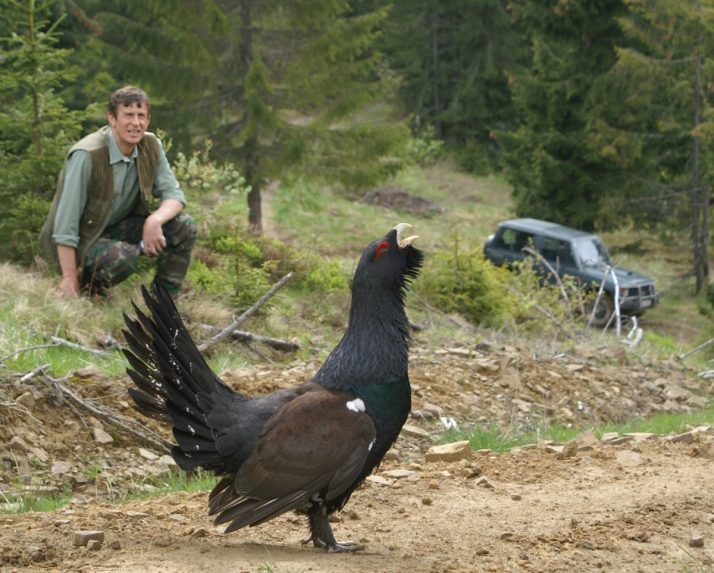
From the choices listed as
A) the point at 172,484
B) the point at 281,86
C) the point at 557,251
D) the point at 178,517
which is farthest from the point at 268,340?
the point at 281,86

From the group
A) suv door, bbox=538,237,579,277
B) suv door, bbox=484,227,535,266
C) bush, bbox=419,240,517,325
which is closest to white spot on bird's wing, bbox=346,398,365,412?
bush, bbox=419,240,517,325

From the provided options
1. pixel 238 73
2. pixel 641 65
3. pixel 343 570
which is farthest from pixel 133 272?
pixel 641 65

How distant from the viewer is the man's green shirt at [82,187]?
31.2 ft

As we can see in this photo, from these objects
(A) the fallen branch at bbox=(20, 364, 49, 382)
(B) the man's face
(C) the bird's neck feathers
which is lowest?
(A) the fallen branch at bbox=(20, 364, 49, 382)

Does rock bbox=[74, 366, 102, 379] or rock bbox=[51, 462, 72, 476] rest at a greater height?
rock bbox=[74, 366, 102, 379]

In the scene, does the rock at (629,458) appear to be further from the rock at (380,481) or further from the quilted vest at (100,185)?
the quilted vest at (100,185)

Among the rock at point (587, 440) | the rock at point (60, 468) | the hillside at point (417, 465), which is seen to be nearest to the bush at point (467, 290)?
the hillside at point (417, 465)

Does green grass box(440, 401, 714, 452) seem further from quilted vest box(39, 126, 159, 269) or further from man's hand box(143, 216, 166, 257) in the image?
quilted vest box(39, 126, 159, 269)

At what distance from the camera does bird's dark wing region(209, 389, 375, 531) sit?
5.13m

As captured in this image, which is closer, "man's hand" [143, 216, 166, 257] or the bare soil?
the bare soil

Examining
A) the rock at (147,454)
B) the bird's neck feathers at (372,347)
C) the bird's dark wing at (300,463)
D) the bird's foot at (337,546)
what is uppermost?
the bird's neck feathers at (372,347)

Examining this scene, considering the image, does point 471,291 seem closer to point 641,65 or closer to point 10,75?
point 10,75

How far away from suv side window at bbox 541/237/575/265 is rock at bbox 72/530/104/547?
2013 cm

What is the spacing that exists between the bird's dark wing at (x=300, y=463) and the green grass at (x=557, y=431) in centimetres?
303
